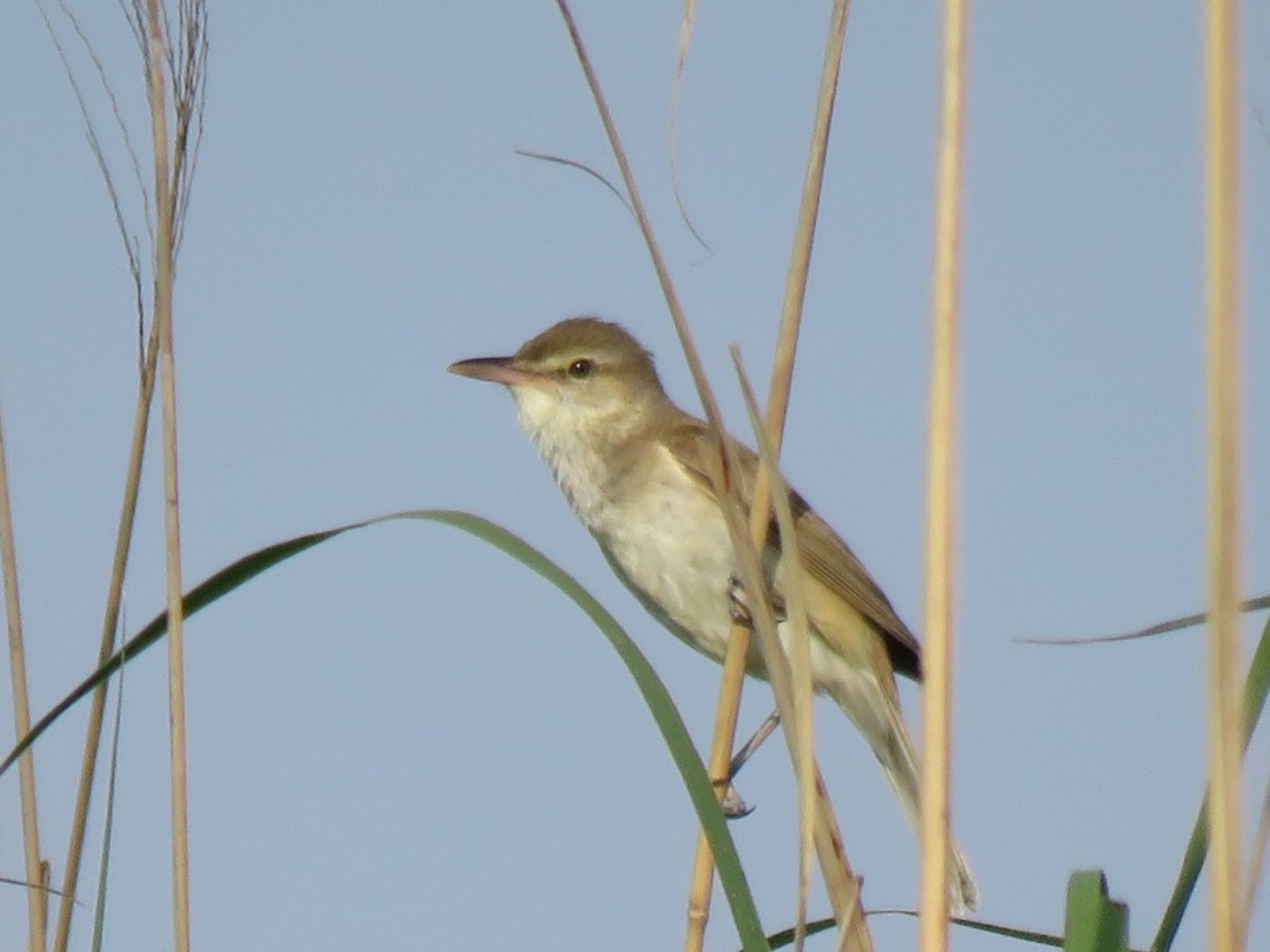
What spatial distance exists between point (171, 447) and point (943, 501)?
0.98m

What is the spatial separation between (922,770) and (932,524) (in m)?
0.24

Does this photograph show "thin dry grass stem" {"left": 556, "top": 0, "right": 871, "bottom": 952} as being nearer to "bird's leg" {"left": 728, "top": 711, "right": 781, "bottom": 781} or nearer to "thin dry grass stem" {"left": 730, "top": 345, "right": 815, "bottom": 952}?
"thin dry grass stem" {"left": 730, "top": 345, "right": 815, "bottom": 952}

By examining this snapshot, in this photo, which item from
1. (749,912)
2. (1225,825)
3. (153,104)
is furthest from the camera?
(153,104)

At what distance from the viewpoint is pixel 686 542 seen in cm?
407

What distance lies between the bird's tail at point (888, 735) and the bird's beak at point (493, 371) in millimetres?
1219

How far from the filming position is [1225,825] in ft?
4.36

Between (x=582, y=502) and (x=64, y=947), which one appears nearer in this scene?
(x=64, y=947)

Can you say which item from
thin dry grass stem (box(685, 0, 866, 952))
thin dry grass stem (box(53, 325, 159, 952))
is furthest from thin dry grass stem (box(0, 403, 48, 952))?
thin dry grass stem (box(685, 0, 866, 952))

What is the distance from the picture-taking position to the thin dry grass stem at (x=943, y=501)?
1.61 meters

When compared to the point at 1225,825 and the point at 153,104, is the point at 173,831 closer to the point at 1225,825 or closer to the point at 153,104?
the point at 153,104

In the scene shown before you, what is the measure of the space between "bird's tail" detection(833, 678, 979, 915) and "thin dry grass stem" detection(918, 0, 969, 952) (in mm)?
2453

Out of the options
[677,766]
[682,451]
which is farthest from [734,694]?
[682,451]

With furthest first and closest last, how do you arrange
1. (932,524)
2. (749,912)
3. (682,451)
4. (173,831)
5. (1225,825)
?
(682,451)
(173,831)
(932,524)
(749,912)
(1225,825)

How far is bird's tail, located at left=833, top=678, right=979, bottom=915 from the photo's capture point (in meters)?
4.13
